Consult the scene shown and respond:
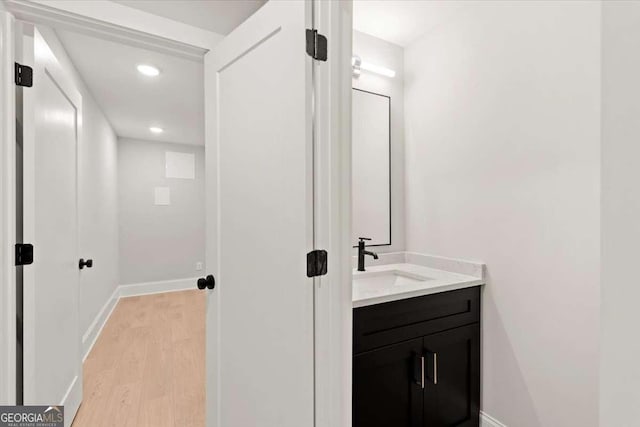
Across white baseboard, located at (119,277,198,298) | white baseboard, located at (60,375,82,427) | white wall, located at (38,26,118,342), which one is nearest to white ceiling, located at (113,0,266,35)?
white wall, located at (38,26,118,342)

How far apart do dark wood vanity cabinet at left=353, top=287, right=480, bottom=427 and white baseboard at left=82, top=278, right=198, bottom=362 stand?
105 inches

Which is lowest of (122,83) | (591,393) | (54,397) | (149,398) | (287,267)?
(149,398)

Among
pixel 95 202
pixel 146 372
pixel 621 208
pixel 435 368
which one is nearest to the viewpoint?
pixel 621 208

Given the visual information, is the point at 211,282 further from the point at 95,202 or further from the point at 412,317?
the point at 95,202

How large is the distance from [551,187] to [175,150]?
515cm

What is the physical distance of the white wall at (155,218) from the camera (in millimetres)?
Result: 4777

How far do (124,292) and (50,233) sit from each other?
11.9 feet

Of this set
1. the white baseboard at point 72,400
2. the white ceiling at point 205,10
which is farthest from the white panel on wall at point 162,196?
the white ceiling at point 205,10

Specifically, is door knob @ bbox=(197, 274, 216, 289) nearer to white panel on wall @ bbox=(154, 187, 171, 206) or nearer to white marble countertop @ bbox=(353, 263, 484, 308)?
white marble countertop @ bbox=(353, 263, 484, 308)

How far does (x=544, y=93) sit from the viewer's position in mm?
1552

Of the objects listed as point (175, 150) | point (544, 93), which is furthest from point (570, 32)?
point (175, 150)

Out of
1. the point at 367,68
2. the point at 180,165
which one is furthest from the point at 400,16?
the point at 180,165

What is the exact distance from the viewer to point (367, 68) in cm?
214

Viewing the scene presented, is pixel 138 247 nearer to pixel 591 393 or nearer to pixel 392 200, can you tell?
pixel 392 200
